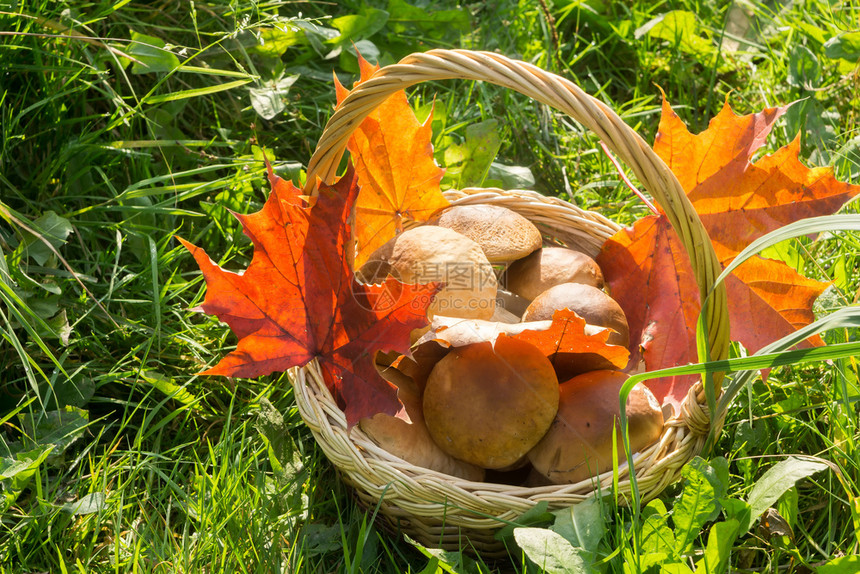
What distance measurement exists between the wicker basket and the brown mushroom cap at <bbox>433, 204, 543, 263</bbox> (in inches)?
17.4

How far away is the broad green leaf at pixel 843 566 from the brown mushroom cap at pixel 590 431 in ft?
1.36

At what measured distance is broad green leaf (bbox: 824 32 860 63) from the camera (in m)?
2.83

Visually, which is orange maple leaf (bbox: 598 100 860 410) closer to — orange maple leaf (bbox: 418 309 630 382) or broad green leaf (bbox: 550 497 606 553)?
orange maple leaf (bbox: 418 309 630 382)

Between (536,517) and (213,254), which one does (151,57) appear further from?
(536,517)

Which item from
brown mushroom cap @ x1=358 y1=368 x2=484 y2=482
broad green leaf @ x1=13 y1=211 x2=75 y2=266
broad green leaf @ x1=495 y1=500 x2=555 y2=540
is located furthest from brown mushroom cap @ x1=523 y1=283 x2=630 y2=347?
broad green leaf @ x1=13 y1=211 x2=75 y2=266

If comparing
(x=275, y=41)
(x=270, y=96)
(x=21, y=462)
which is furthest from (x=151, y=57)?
(x=21, y=462)

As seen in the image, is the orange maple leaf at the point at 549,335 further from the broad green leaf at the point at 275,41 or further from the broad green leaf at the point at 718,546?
the broad green leaf at the point at 275,41

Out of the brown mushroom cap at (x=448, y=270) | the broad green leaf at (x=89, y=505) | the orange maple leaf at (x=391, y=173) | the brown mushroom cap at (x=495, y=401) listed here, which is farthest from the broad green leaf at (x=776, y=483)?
the broad green leaf at (x=89, y=505)

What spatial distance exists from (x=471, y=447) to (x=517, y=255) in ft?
2.03

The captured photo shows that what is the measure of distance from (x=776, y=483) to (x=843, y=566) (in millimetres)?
213

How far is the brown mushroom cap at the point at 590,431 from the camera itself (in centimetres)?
158

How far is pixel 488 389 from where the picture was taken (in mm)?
1586

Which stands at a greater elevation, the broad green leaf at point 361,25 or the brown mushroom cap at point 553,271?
the broad green leaf at point 361,25

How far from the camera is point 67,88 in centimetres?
230
